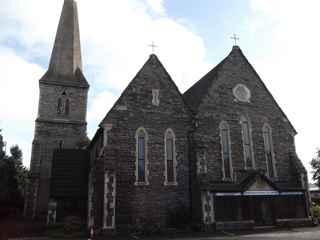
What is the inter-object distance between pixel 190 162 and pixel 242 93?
7973 mm

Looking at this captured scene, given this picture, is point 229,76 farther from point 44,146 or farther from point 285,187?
point 44,146

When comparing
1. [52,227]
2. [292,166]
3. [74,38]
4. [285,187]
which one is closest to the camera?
[52,227]

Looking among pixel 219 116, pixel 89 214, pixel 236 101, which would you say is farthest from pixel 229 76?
pixel 89 214

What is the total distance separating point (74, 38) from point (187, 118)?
78.6 feet

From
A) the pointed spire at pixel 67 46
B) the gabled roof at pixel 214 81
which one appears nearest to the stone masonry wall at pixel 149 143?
the gabled roof at pixel 214 81

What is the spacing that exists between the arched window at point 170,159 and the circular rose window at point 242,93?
6960mm

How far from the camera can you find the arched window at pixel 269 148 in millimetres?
24938

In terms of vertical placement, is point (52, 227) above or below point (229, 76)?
below

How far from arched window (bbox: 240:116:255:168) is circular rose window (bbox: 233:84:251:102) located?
174 cm

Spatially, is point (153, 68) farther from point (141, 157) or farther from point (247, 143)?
point (247, 143)

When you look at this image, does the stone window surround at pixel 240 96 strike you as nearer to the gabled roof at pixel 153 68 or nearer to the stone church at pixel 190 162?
the stone church at pixel 190 162

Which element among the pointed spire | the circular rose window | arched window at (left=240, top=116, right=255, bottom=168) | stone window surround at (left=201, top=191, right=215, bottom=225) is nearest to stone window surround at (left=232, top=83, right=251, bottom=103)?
the circular rose window

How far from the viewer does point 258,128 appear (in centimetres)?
2555

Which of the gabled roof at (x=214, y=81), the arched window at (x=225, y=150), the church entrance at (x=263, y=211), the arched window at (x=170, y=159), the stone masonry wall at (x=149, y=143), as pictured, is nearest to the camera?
the stone masonry wall at (x=149, y=143)
